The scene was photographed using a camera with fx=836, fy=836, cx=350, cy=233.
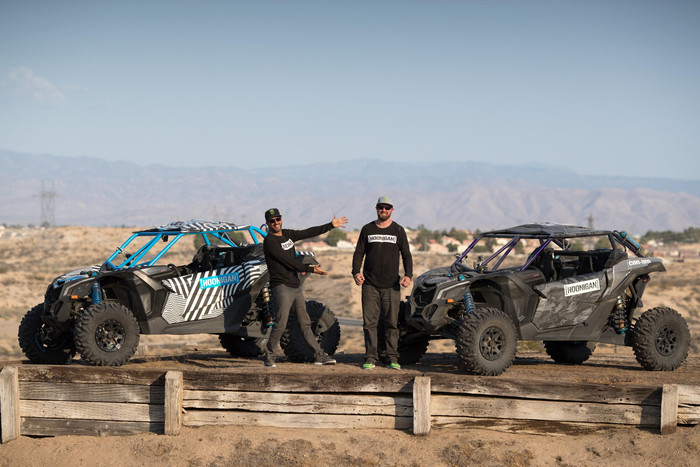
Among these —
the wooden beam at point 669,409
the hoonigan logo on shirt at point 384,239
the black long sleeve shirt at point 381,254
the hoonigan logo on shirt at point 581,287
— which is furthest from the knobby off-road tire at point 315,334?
the wooden beam at point 669,409

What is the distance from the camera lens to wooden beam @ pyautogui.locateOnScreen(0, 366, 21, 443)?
392 inches

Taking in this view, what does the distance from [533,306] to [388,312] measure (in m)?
1.91

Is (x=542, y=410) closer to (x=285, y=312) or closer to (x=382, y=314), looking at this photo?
(x=382, y=314)

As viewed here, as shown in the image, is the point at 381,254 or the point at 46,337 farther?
the point at 46,337

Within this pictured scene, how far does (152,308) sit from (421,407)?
420 cm

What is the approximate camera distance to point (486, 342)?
10234 mm

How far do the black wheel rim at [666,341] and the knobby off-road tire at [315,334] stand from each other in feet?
14.8

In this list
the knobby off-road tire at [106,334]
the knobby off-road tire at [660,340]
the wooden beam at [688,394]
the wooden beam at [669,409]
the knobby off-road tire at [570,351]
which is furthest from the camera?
the knobby off-road tire at [570,351]

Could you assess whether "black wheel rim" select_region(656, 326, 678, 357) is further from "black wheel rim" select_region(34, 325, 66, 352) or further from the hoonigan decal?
"black wheel rim" select_region(34, 325, 66, 352)

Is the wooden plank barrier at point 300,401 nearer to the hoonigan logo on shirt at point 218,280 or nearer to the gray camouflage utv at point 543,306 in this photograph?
the gray camouflage utv at point 543,306

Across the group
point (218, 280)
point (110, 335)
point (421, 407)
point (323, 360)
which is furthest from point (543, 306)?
point (110, 335)

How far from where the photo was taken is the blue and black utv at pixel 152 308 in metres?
10.9

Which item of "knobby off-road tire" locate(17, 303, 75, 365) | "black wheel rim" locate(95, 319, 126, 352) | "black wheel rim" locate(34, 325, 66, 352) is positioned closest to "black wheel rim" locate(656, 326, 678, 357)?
"black wheel rim" locate(95, 319, 126, 352)

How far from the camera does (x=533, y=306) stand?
11.0 metres
